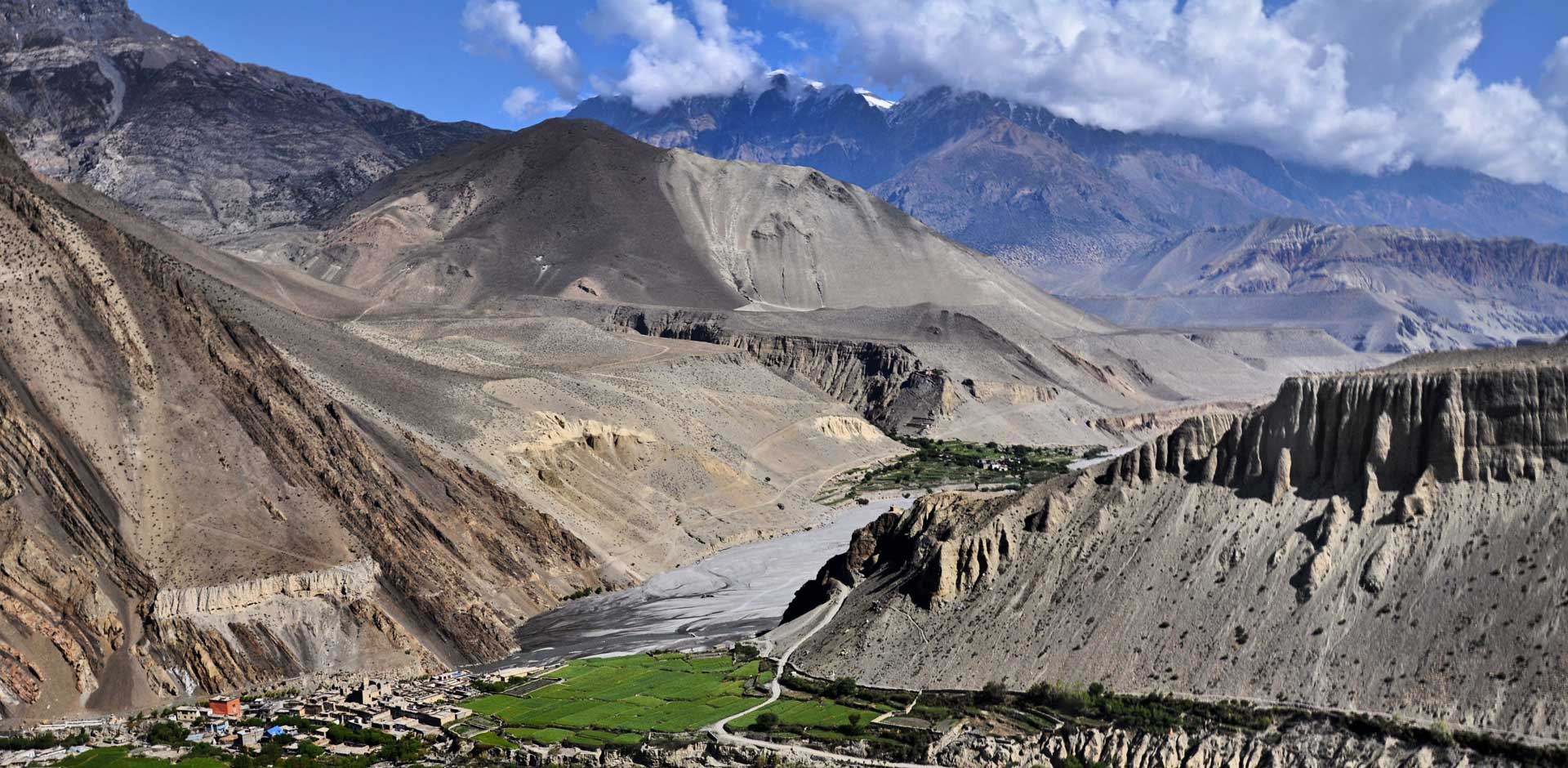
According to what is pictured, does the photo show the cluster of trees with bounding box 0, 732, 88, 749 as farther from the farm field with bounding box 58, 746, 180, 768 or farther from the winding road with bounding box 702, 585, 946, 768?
the winding road with bounding box 702, 585, 946, 768

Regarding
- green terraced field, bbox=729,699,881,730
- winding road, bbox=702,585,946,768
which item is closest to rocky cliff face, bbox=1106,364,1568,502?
green terraced field, bbox=729,699,881,730

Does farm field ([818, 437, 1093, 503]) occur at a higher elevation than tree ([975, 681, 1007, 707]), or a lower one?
higher

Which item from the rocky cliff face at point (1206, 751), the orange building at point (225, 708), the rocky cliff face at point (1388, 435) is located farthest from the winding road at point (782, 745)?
the orange building at point (225, 708)

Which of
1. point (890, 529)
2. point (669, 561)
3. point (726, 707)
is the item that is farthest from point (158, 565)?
point (669, 561)

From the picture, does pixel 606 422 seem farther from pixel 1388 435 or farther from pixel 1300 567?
pixel 1388 435

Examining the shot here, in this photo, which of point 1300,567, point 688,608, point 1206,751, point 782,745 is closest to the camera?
point 1206,751

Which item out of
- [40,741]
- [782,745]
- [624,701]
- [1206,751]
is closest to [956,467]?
[624,701]
